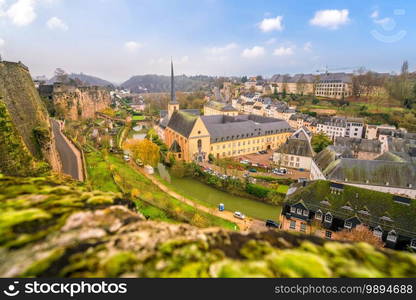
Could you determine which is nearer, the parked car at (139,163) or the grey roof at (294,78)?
the parked car at (139,163)

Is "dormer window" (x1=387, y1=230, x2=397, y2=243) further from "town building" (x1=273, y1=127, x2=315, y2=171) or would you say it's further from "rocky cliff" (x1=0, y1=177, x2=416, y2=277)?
"town building" (x1=273, y1=127, x2=315, y2=171)

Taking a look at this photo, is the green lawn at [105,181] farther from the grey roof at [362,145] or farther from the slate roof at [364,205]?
the grey roof at [362,145]

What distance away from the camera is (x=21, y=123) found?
45.7ft

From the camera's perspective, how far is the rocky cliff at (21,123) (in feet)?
32.2

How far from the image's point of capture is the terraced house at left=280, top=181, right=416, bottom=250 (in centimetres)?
1650

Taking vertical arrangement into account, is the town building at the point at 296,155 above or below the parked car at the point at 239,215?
above

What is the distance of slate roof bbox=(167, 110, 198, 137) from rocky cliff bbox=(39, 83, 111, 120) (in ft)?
73.0

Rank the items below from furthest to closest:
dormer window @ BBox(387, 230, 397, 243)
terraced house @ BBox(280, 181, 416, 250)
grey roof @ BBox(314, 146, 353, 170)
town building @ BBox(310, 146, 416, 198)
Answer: grey roof @ BBox(314, 146, 353, 170), town building @ BBox(310, 146, 416, 198), terraced house @ BBox(280, 181, 416, 250), dormer window @ BBox(387, 230, 397, 243)

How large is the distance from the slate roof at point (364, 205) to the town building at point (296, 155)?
18109 millimetres

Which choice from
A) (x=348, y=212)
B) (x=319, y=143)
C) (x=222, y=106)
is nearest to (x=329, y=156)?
(x=348, y=212)

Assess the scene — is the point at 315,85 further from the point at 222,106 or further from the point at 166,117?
the point at 166,117

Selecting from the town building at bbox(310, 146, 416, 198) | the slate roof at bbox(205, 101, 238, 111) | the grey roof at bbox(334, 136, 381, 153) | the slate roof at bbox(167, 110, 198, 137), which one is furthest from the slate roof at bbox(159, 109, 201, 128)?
the town building at bbox(310, 146, 416, 198)

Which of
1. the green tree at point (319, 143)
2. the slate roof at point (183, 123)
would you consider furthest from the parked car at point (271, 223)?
the green tree at point (319, 143)

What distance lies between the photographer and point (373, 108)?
71.0 meters
